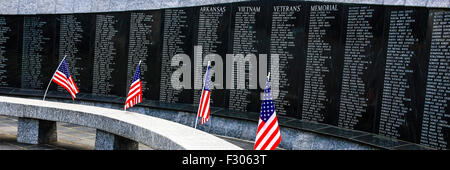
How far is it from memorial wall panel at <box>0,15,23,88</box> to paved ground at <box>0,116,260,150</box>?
7.40ft

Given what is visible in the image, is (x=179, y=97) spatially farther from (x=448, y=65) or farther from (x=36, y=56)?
(x=448, y=65)

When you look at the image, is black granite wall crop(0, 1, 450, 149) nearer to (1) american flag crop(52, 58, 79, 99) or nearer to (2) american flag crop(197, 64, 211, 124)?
(1) american flag crop(52, 58, 79, 99)

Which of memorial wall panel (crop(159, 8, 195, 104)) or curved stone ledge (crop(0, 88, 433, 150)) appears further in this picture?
memorial wall panel (crop(159, 8, 195, 104))

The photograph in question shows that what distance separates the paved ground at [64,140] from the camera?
852 centimetres

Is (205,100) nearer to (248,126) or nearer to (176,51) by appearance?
(248,126)

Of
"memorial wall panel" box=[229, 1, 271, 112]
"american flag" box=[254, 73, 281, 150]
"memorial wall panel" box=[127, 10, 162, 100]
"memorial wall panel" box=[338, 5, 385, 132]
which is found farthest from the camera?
"memorial wall panel" box=[127, 10, 162, 100]

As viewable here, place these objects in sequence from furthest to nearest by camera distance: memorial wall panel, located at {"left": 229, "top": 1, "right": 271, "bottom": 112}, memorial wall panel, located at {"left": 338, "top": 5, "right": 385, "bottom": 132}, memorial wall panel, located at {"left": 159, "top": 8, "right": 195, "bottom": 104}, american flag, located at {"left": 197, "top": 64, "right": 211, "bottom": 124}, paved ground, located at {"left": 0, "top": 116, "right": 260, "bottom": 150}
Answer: memorial wall panel, located at {"left": 159, "top": 8, "right": 195, "bottom": 104}, memorial wall panel, located at {"left": 229, "top": 1, "right": 271, "bottom": 112}, paved ground, located at {"left": 0, "top": 116, "right": 260, "bottom": 150}, memorial wall panel, located at {"left": 338, "top": 5, "right": 385, "bottom": 132}, american flag, located at {"left": 197, "top": 64, "right": 211, "bottom": 124}

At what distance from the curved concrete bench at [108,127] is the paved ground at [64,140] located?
27cm

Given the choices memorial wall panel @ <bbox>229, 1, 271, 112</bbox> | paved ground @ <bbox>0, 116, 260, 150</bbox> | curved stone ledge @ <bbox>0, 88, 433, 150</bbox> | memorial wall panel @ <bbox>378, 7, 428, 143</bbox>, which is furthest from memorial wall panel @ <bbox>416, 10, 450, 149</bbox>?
memorial wall panel @ <bbox>229, 1, 271, 112</bbox>

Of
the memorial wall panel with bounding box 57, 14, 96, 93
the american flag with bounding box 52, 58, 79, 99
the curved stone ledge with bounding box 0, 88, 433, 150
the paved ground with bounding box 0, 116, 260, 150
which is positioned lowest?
the paved ground with bounding box 0, 116, 260, 150

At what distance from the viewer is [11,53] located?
1388 cm

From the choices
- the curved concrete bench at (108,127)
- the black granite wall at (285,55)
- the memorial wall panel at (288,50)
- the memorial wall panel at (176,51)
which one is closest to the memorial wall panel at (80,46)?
the black granite wall at (285,55)

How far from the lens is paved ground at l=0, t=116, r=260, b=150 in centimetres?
852

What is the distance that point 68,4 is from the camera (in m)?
13.5
